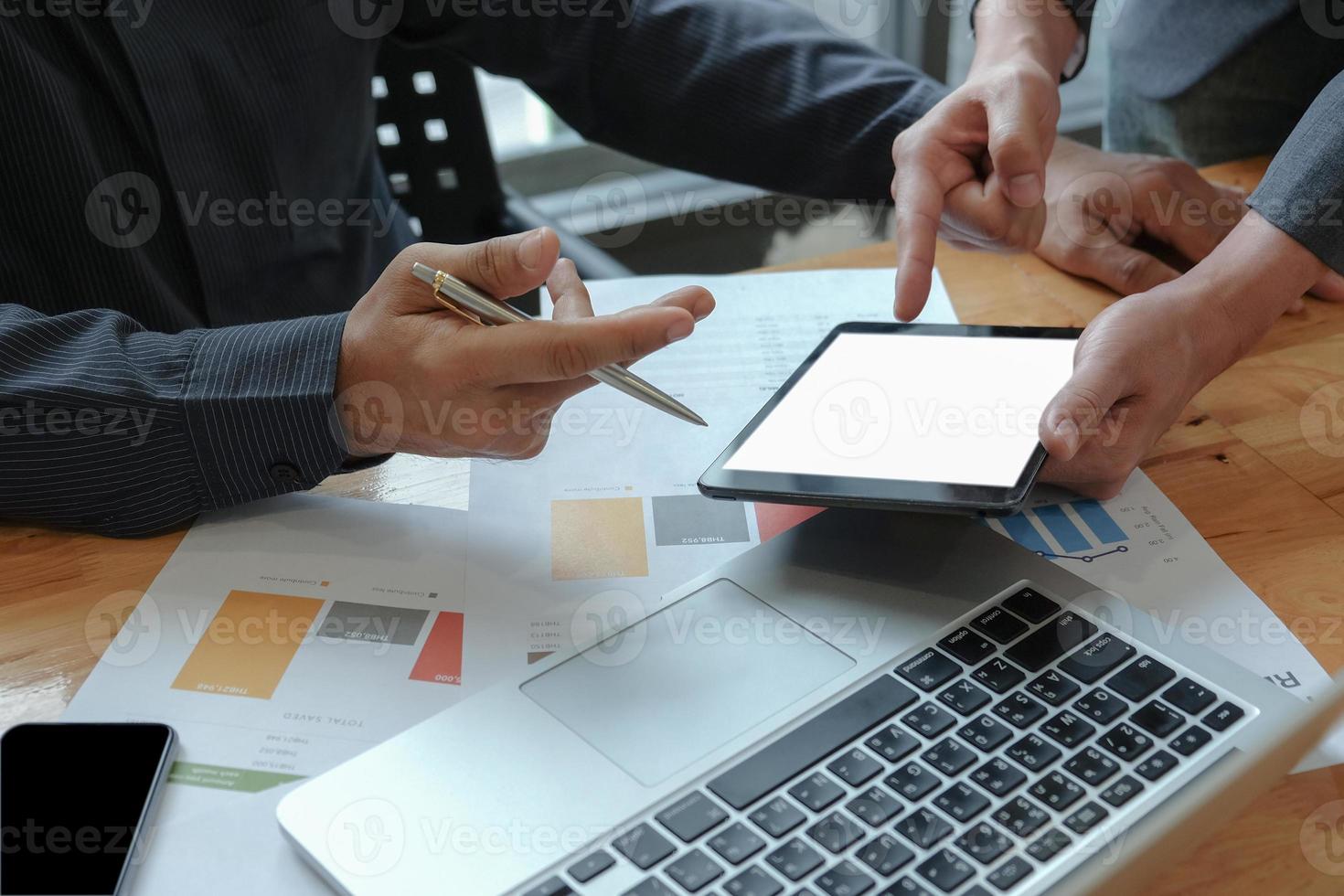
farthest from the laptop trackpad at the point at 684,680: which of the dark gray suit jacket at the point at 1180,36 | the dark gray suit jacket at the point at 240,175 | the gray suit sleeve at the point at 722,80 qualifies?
the dark gray suit jacket at the point at 1180,36

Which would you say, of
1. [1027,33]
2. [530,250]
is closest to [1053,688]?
[530,250]

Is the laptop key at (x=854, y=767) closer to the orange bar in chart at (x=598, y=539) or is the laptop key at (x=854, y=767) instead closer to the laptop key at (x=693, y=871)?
the laptop key at (x=693, y=871)

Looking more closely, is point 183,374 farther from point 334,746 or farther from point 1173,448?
point 1173,448

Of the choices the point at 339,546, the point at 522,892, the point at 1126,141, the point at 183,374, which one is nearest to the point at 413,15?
the point at 183,374

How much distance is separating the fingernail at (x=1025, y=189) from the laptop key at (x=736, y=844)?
1.81ft

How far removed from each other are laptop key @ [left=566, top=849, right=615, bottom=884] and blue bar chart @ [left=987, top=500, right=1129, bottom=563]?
11.8 inches

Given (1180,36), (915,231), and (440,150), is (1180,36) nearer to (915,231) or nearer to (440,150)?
(915,231)

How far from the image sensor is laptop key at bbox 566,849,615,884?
0.40m

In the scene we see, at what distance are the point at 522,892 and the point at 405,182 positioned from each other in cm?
94

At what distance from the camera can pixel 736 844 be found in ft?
1.34

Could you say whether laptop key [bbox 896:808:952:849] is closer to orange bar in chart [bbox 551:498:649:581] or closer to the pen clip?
orange bar in chart [bbox 551:498:649:581]

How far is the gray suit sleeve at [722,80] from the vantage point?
3.27ft

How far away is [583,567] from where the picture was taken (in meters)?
0.60

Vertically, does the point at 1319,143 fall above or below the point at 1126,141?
above
